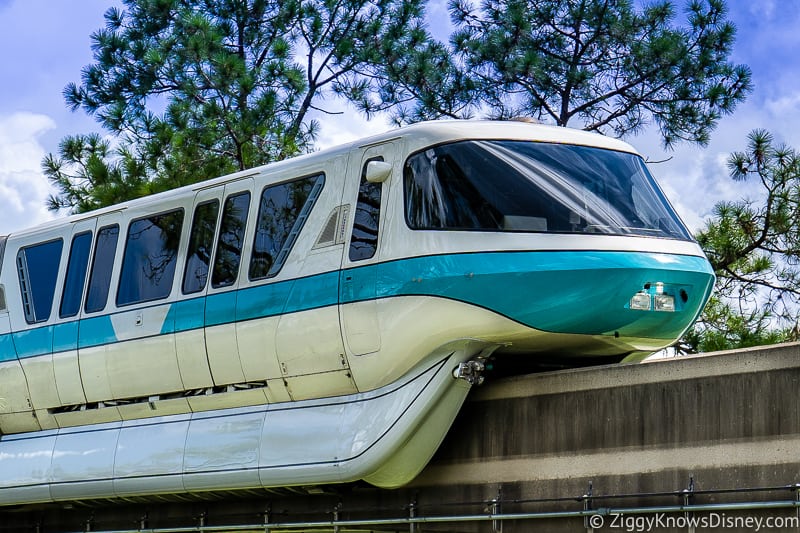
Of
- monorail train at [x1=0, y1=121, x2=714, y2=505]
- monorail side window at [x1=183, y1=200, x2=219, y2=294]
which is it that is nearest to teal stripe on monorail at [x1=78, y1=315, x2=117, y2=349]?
monorail train at [x1=0, y1=121, x2=714, y2=505]

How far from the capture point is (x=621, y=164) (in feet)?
38.9

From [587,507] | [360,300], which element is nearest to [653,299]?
[587,507]

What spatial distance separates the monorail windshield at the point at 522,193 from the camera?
11.0 m

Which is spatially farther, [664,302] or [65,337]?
[65,337]

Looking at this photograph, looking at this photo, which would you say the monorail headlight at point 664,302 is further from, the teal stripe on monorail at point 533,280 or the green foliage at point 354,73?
the green foliage at point 354,73

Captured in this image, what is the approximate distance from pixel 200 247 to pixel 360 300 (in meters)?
2.50

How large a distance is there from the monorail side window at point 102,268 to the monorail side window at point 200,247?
51.6 inches

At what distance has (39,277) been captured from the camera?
49.9ft

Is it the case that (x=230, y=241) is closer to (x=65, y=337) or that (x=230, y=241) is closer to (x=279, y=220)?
(x=279, y=220)

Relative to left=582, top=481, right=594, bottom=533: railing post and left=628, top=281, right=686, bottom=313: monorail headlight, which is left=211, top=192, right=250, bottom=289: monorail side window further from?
left=582, top=481, right=594, bottom=533: railing post

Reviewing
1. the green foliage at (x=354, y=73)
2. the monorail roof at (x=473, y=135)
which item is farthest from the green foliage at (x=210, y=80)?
the monorail roof at (x=473, y=135)

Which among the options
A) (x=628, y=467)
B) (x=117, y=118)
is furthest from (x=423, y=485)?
(x=117, y=118)

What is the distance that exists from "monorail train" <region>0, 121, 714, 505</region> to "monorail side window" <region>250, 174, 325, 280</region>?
0.02 m

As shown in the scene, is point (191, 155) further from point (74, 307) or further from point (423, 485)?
point (423, 485)
